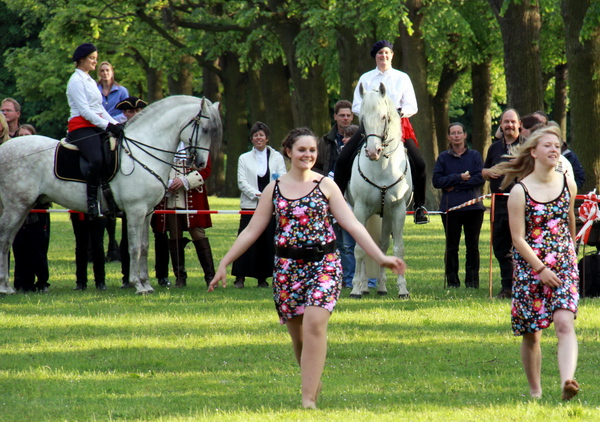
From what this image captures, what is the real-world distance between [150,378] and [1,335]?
2916 mm

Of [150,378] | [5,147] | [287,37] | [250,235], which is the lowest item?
[150,378]

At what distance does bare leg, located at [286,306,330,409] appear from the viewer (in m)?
7.05

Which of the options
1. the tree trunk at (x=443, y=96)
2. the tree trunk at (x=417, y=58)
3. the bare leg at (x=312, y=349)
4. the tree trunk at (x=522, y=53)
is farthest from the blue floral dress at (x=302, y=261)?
the tree trunk at (x=443, y=96)

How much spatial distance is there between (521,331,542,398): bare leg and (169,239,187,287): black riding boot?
8198mm

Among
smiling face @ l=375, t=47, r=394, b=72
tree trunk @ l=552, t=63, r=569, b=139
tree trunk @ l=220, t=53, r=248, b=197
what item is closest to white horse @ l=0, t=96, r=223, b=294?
smiling face @ l=375, t=47, r=394, b=72

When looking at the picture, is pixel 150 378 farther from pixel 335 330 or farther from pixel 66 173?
pixel 66 173

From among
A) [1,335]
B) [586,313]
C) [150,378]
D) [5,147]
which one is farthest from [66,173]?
[586,313]

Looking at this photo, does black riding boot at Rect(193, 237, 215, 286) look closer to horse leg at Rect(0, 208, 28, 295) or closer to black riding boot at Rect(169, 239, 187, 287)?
black riding boot at Rect(169, 239, 187, 287)

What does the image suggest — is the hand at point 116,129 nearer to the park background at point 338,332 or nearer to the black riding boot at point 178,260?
the park background at point 338,332

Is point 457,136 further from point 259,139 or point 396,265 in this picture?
point 396,265

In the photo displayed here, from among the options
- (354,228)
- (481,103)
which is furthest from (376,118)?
(481,103)

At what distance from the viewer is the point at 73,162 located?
46.0ft

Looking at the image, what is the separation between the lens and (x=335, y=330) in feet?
35.4

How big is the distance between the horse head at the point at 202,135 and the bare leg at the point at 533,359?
298 inches
